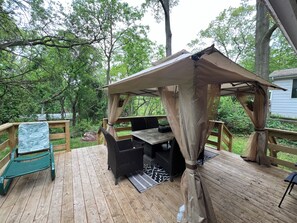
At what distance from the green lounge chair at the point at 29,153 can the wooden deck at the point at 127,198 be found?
12.2 inches

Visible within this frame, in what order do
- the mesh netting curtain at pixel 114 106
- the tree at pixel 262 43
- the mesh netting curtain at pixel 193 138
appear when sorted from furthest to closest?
the tree at pixel 262 43
the mesh netting curtain at pixel 114 106
the mesh netting curtain at pixel 193 138

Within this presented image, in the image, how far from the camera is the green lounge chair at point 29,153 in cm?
243

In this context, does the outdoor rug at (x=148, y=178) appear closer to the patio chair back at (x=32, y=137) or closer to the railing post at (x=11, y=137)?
the patio chair back at (x=32, y=137)

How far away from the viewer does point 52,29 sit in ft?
16.9

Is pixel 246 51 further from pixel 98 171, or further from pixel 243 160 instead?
pixel 98 171

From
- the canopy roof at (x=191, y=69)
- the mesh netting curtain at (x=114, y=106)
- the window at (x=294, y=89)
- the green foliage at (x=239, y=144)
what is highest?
the window at (x=294, y=89)

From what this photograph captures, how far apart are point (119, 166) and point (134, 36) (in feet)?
24.7

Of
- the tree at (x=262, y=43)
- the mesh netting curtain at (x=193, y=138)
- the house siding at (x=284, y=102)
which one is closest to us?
the mesh netting curtain at (x=193, y=138)

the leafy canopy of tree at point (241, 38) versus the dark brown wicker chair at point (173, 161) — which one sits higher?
the leafy canopy of tree at point (241, 38)

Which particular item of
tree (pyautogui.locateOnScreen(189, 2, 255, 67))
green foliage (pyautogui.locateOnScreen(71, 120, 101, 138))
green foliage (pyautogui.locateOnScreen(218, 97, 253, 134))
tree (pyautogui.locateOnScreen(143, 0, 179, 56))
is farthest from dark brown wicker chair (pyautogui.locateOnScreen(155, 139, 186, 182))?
tree (pyautogui.locateOnScreen(189, 2, 255, 67))

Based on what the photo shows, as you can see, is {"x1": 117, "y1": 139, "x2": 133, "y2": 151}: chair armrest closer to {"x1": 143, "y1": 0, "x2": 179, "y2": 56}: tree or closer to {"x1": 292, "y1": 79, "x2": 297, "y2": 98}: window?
{"x1": 143, "y1": 0, "x2": 179, "y2": 56}: tree

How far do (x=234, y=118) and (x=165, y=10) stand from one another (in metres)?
5.96

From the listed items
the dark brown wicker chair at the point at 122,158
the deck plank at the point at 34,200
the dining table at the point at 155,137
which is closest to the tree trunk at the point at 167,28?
the dining table at the point at 155,137

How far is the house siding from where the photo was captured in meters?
7.63
